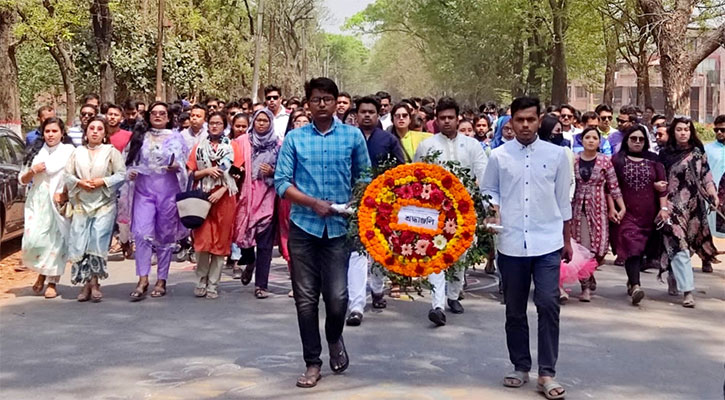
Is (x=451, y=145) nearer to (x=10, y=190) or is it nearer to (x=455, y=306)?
(x=455, y=306)

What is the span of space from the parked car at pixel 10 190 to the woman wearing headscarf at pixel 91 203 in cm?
277

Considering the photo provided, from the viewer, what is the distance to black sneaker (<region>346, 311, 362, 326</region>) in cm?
856

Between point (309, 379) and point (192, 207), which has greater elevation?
point (192, 207)

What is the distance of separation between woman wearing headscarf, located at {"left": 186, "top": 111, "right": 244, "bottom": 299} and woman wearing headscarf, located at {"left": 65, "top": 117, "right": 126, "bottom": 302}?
0.80 m

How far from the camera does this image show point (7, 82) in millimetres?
21594

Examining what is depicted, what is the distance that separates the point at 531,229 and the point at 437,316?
2.36m

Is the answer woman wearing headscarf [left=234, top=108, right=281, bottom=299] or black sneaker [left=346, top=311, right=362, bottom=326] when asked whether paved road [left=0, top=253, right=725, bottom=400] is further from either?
woman wearing headscarf [left=234, top=108, right=281, bottom=299]

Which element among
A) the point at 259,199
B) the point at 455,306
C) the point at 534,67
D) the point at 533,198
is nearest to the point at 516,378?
the point at 533,198

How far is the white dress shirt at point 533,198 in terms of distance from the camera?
6.36 metres

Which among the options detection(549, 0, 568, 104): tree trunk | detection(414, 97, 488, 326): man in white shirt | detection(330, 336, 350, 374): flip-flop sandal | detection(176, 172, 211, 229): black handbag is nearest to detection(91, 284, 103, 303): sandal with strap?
detection(176, 172, 211, 229): black handbag

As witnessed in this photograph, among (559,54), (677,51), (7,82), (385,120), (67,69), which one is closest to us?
(385,120)

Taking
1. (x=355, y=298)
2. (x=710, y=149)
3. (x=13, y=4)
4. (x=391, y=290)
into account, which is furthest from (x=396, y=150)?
(x=13, y=4)

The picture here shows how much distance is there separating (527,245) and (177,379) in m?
2.52

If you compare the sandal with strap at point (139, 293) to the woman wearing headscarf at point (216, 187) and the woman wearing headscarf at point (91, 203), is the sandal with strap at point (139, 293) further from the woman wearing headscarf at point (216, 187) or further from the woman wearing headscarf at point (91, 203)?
the woman wearing headscarf at point (216, 187)
